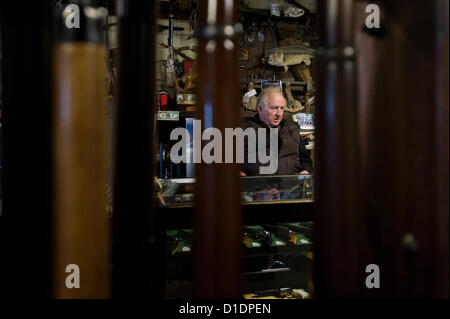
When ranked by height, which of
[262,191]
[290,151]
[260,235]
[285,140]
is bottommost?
[260,235]

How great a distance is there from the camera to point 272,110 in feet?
10.6

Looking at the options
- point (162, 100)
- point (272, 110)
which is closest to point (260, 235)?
point (272, 110)

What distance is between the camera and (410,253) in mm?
306

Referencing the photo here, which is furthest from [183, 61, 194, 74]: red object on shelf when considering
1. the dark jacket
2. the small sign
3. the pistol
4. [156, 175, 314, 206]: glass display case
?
the pistol

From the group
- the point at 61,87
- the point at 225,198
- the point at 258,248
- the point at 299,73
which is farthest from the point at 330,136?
the point at 299,73

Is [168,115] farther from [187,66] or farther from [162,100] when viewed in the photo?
[187,66]

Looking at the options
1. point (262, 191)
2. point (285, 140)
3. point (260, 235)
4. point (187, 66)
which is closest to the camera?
point (262, 191)

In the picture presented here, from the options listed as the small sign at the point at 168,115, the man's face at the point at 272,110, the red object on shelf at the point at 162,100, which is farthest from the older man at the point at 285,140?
the red object on shelf at the point at 162,100

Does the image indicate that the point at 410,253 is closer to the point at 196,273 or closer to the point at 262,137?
the point at 196,273

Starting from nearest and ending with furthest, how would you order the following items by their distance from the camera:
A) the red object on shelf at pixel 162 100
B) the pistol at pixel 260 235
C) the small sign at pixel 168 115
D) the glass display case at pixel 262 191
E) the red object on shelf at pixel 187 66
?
the glass display case at pixel 262 191 → the pistol at pixel 260 235 → the small sign at pixel 168 115 → the red object on shelf at pixel 162 100 → the red object on shelf at pixel 187 66

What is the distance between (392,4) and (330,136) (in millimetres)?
129

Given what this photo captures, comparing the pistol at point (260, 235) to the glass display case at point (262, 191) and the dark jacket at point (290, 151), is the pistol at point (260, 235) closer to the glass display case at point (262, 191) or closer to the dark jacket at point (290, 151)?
the glass display case at point (262, 191)

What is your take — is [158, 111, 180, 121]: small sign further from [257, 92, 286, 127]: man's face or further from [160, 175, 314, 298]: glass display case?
[160, 175, 314, 298]: glass display case

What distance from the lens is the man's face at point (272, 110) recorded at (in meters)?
3.19
